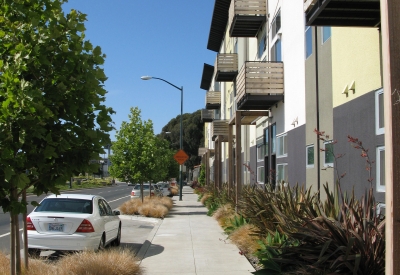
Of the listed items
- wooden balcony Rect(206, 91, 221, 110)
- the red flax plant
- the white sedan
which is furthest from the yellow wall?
wooden balcony Rect(206, 91, 221, 110)

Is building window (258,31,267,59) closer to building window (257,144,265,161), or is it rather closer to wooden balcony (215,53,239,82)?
building window (257,144,265,161)

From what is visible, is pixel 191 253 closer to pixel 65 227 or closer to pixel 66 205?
pixel 65 227

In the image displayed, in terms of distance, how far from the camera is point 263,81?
650 inches

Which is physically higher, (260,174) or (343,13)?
(343,13)

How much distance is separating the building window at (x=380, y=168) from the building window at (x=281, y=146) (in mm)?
7605

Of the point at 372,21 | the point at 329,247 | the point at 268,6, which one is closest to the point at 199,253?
the point at 329,247

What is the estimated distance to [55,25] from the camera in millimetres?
5945

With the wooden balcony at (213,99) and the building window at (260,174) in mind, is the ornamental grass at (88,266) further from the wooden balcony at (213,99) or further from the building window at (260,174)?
the wooden balcony at (213,99)

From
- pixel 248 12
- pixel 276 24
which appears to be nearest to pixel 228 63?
pixel 248 12

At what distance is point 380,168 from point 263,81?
8.67m

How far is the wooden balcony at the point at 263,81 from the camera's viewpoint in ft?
53.0

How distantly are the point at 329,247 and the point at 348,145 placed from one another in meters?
3.78

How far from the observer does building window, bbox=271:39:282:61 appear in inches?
665

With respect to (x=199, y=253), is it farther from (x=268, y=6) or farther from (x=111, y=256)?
(x=268, y=6)
